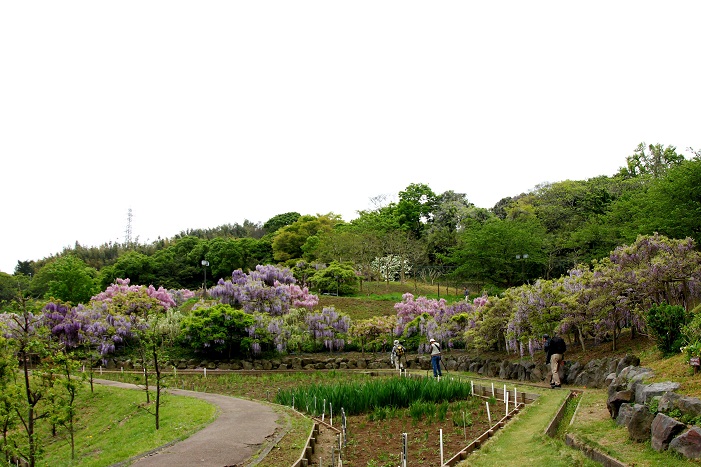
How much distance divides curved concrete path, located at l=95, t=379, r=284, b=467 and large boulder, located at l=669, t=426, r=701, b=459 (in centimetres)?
598

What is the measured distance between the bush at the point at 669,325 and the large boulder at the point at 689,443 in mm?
5923

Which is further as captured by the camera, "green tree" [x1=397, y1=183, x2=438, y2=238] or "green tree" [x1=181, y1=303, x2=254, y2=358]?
"green tree" [x1=397, y1=183, x2=438, y2=238]

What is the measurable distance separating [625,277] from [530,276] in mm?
29176

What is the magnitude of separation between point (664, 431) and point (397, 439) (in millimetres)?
4693

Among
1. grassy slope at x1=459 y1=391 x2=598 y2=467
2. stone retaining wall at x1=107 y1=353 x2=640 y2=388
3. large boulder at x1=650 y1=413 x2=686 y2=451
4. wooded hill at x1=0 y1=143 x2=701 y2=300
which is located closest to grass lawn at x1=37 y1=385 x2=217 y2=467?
stone retaining wall at x1=107 y1=353 x2=640 y2=388

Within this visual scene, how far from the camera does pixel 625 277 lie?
50.8 feet

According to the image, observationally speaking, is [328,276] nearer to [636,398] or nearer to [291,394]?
[291,394]

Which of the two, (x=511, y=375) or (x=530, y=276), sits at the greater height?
(x=530, y=276)

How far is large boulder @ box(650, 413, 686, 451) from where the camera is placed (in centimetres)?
698

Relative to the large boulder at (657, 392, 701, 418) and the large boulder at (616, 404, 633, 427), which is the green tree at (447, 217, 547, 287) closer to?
the large boulder at (616, 404, 633, 427)

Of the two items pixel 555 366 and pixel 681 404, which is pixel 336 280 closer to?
pixel 555 366

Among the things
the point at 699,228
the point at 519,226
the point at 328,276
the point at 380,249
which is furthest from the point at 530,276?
the point at 699,228

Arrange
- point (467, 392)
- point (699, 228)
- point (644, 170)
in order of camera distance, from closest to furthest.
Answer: point (467, 392) → point (699, 228) → point (644, 170)

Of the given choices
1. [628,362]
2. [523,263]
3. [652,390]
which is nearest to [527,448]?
[652,390]
